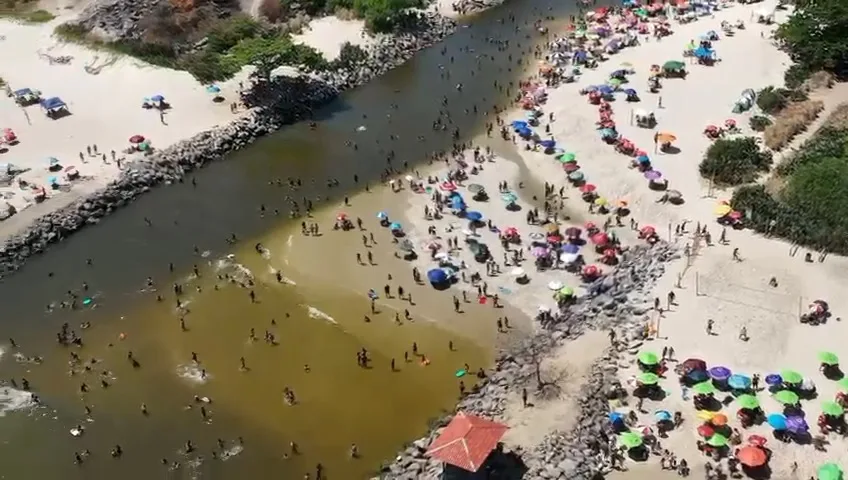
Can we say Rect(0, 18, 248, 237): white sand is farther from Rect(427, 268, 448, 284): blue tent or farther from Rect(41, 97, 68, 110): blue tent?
Rect(427, 268, 448, 284): blue tent

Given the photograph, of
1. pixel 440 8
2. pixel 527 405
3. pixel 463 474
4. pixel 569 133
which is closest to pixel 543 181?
pixel 569 133

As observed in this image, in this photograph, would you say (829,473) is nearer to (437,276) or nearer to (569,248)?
(569,248)

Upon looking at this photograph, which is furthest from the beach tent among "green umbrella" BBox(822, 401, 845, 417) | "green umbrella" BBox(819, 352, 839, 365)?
"green umbrella" BBox(822, 401, 845, 417)

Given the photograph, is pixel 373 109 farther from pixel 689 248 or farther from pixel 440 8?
pixel 689 248

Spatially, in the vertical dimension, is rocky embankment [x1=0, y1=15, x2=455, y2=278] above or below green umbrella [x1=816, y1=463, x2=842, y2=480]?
below

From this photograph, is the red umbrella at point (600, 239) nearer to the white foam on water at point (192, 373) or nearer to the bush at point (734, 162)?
the bush at point (734, 162)

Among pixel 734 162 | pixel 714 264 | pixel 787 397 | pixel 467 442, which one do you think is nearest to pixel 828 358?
pixel 787 397
